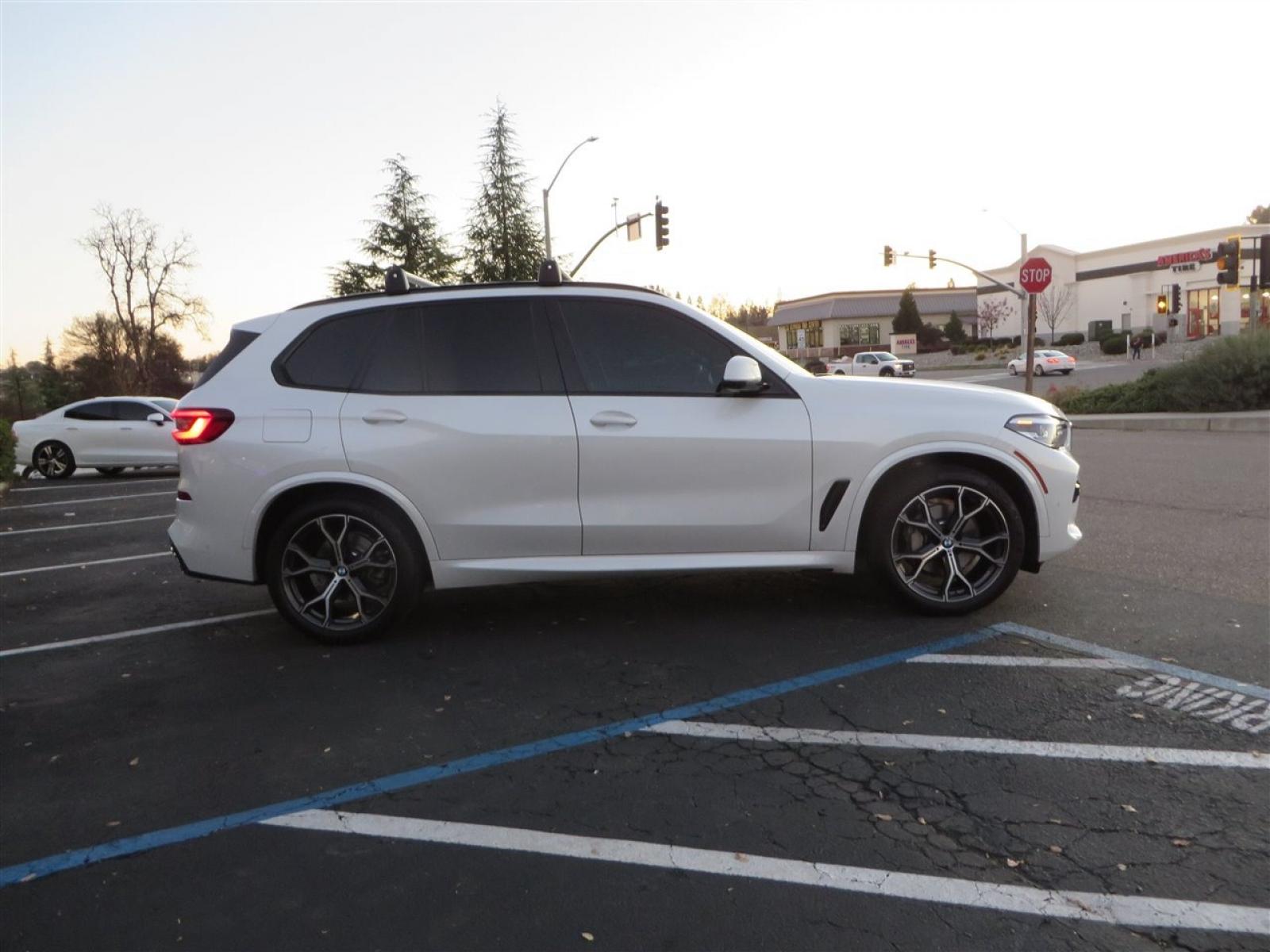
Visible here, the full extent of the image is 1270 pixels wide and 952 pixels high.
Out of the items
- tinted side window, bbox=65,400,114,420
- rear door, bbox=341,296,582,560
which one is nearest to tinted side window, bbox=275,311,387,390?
rear door, bbox=341,296,582,560

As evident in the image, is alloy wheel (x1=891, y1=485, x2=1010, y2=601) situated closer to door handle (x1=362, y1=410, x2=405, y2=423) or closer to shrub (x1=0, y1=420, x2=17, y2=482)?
door handle (x1=362, y1=410, x2=405, y2=423)

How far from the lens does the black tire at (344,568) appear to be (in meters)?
5.01

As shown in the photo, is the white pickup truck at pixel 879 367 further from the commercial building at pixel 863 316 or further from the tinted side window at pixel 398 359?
the tinted side window at pixel 398 359

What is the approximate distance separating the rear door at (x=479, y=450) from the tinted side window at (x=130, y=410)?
580 inches

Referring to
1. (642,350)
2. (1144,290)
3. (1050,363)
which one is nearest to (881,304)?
(1144,290)

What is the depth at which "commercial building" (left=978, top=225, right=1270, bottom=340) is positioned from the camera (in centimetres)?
5769

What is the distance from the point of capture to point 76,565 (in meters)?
8.34

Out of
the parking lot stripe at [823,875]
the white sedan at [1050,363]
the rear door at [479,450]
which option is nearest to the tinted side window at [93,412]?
the rear door at [479,450]

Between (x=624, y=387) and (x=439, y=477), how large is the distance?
42.2 inches

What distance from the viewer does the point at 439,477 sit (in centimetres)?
496

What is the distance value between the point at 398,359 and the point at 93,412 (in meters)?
15.5

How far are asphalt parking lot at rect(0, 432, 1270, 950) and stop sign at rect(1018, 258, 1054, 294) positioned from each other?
1331 centimetres

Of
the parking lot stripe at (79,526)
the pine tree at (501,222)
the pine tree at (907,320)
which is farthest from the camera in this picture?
the pine tree at (907,320)

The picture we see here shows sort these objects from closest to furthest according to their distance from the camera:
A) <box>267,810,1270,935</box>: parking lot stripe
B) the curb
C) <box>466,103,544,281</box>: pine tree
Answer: <box>267,810,1270,935</box>: parking lot stripe, the curb, <box>466,103,544,281</box>: pine tree
